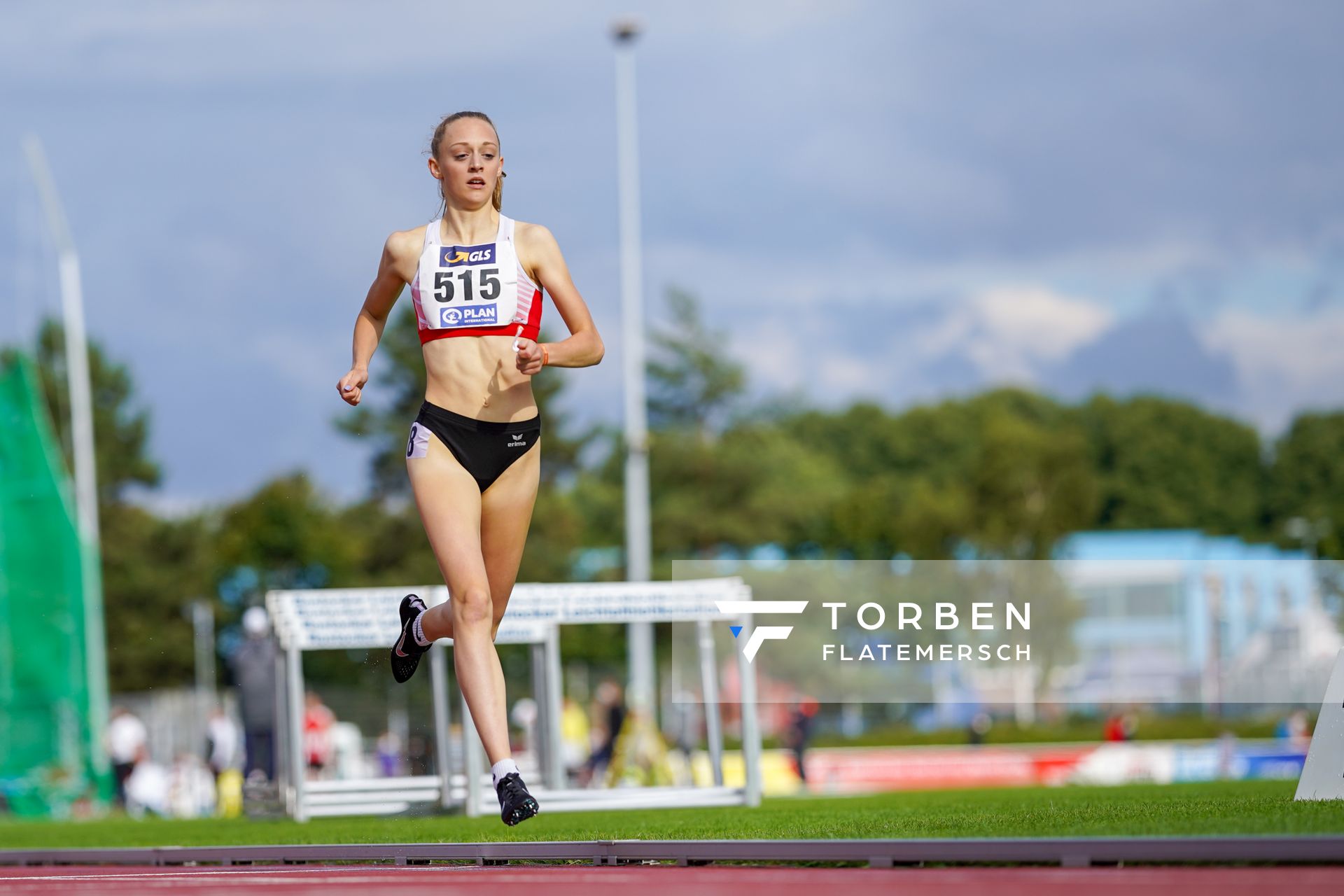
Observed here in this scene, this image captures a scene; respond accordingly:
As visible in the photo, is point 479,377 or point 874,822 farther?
point 874,822

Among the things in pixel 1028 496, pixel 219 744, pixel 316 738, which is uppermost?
pixel 1028 496

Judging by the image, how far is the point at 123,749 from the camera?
109ft

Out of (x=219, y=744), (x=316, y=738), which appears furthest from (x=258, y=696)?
(x=219, y=744)

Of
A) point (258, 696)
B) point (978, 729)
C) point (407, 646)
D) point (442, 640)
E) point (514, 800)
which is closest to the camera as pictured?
point (514, 800)

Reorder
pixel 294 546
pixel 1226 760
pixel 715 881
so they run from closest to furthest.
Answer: pixel 715 881 < pixel 1226 760 < pixel 294 546

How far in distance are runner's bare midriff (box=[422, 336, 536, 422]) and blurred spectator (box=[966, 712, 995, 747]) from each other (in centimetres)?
4092

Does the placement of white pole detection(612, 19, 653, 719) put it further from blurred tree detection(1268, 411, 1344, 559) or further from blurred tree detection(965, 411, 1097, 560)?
blurred tree detection(1268, 411, 1344, 559)

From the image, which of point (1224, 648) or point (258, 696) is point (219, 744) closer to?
point (258, 696)

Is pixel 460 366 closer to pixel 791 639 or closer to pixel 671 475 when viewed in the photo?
pixel 791 639

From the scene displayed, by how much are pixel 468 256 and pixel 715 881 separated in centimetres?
330

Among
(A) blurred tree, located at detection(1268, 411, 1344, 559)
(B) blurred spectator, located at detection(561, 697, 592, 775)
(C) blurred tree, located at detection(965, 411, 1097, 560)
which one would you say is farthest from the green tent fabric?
(A) blurred tree, located at detection(1268, 411, 1344, 559)

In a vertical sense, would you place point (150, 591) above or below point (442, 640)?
above

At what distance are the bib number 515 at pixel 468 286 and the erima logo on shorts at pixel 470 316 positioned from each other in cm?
3

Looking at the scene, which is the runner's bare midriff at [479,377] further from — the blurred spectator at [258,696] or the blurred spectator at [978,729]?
the blurred spectator at [978,729]
